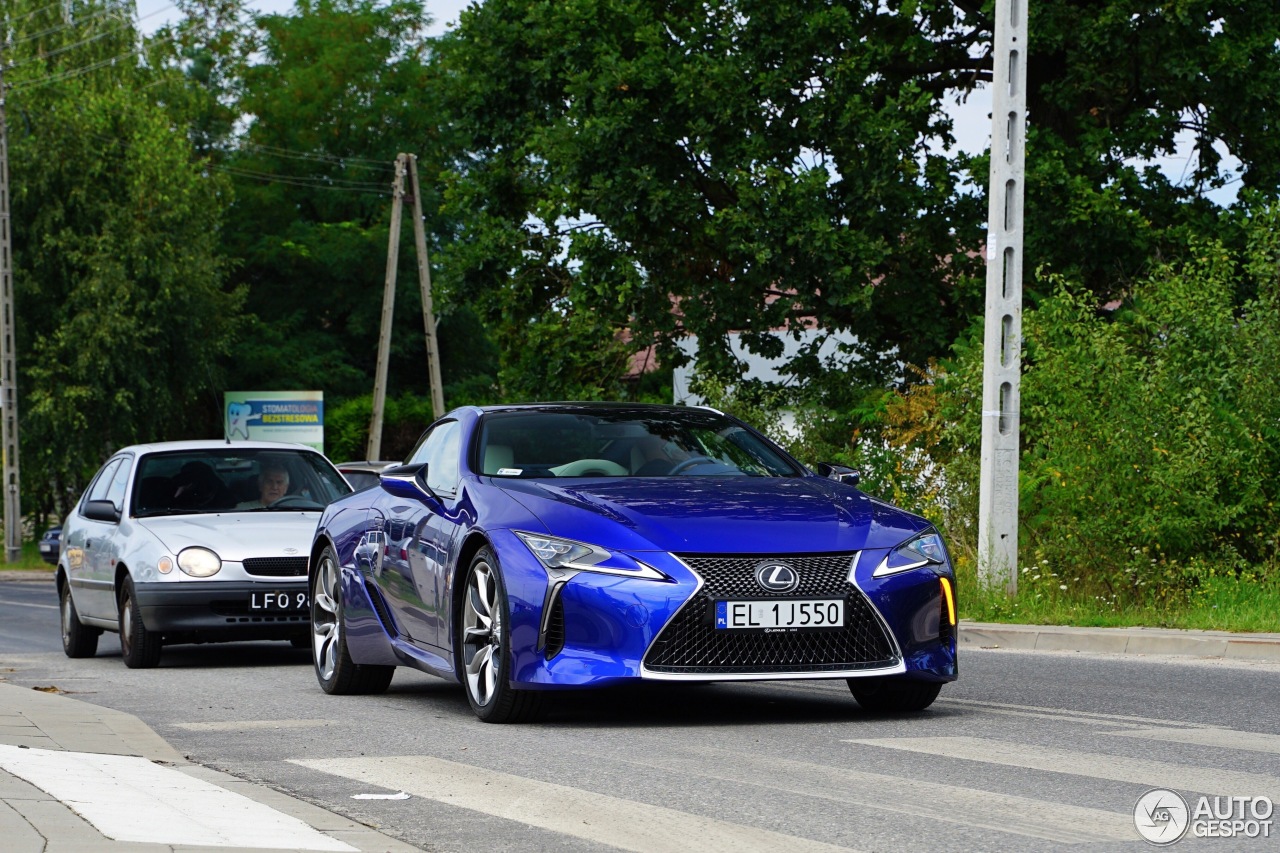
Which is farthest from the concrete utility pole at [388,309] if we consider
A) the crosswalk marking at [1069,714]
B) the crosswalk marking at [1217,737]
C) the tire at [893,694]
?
the crosswalk marking at [1217,737]

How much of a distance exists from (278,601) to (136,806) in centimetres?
724

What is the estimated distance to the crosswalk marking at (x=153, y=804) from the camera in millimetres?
5703

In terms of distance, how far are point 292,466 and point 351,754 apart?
735 centimetres

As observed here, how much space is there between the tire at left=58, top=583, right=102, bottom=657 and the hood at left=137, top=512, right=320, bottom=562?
4.98 feet

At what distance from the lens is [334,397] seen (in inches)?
2438

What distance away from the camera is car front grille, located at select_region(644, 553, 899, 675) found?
8141mm

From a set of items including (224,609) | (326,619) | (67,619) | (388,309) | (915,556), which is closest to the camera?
(915,556)

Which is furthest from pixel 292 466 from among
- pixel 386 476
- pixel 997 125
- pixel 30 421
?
pixel 30 421

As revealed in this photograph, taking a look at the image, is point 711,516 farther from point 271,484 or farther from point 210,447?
point 210,447

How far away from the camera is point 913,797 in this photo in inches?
254

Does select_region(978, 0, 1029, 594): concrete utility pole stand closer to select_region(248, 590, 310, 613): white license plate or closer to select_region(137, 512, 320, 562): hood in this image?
select_region(137, 512, 320, 562): hood

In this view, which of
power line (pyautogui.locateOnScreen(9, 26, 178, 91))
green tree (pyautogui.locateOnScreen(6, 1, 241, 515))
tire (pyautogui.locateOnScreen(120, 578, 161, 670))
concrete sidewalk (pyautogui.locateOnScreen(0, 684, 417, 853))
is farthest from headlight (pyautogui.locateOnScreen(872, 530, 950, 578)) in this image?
power line (pyautogui.locateOnScreen(9, 26, 178, 91))

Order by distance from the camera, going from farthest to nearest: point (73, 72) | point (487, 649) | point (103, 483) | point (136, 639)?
point (73, 72), point (103, 483), point (136, 639), point (487, 649)

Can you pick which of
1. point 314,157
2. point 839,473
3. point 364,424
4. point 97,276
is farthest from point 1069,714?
point 314,157
